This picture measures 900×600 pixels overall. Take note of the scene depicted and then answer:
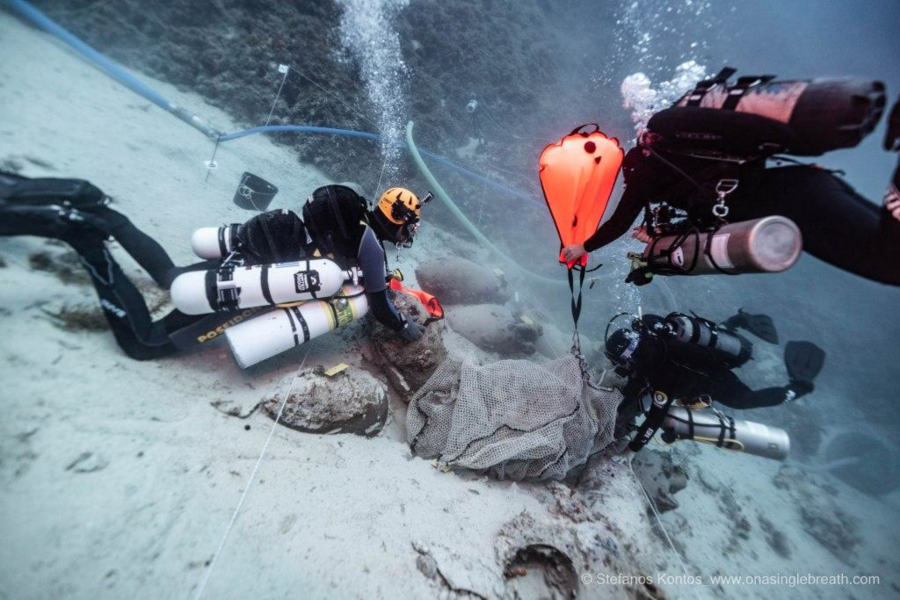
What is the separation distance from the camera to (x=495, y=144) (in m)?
13.3

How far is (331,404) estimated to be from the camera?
3.22 m

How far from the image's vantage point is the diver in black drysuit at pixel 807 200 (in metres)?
1.52

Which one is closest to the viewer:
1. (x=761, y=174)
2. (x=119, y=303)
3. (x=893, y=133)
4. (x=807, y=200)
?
(x=893, y=133)

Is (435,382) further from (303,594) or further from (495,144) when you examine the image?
(495,144)

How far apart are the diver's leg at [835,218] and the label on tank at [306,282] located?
337cm

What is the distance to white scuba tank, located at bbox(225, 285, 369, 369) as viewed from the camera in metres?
2.93

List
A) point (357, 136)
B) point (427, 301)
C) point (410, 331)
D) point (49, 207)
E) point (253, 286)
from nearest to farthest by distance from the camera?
point (49, 207) → point (253, 286) → point (410, 331) → point (427, 301) → point (357, 136)

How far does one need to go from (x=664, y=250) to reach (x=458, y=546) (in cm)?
269

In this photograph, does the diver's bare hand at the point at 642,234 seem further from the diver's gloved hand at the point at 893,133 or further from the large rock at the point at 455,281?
the large rock at the point at 455,281

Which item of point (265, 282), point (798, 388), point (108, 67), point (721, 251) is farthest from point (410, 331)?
point (108, 67)

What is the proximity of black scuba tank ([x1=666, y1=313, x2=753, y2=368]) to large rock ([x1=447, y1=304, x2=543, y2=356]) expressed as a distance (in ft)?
9.05

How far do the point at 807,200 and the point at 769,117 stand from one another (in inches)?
20.3

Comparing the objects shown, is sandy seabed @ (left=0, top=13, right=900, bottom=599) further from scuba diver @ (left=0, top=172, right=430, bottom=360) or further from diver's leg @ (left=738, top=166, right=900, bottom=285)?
diver's leg @ (left=738, top=166, right=900, bottom=285)

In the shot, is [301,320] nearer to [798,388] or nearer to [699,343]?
[699,343]
